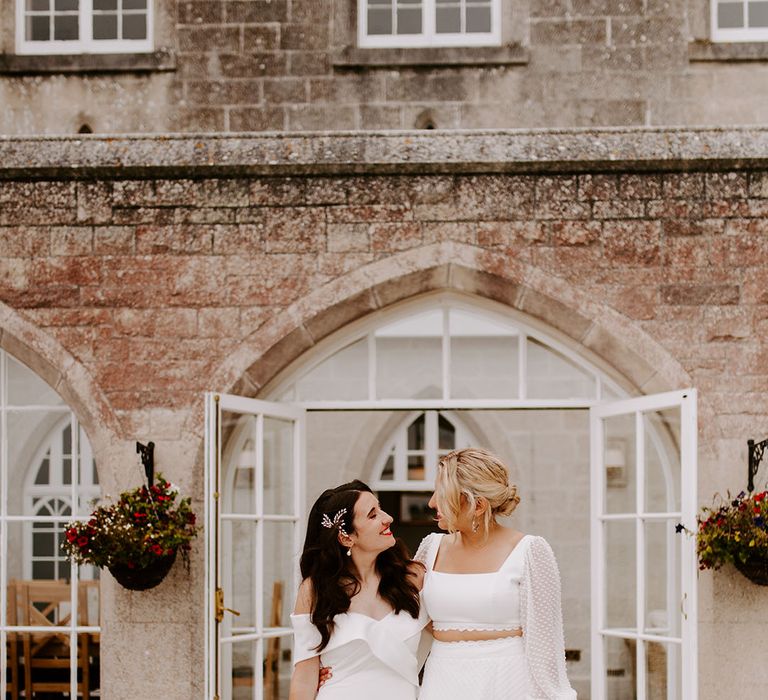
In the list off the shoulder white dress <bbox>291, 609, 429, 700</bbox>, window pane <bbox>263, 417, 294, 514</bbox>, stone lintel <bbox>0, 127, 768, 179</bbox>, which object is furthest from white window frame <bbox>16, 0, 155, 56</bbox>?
off the shoulder white dress <bbox>291, 609, 429, 700</bbox>

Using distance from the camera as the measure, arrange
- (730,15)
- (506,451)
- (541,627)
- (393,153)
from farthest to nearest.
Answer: (506,451) < (730,15) < (393,153) < (541,627)

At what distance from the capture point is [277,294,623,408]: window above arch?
19.6 ft

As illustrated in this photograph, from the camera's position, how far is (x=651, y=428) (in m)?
5.89

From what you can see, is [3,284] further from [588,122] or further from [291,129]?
[588,122]

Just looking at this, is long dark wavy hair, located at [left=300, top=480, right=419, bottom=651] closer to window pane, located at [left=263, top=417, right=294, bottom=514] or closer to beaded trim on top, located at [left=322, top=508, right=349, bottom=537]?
beaded trim on top, located at [left=322, top=508, right=349, bottom=537]

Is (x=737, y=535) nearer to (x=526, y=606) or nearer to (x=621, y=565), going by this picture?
(x=526, y=606)

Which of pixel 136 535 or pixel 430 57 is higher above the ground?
pixel 430 57

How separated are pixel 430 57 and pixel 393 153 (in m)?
1.06

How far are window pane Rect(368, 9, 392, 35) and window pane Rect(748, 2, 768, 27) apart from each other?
1.90 m

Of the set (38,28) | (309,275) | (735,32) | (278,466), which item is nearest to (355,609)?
(278,466)

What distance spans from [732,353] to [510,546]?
8.12 ft

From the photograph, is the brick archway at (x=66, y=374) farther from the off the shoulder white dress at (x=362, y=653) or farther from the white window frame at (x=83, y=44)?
the off the shoulder white dress at (x=362, y=653)

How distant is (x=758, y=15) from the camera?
6656mm

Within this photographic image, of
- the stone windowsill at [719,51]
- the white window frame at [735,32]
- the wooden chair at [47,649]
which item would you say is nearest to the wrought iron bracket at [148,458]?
Result: the wooden chair at [47,649]
